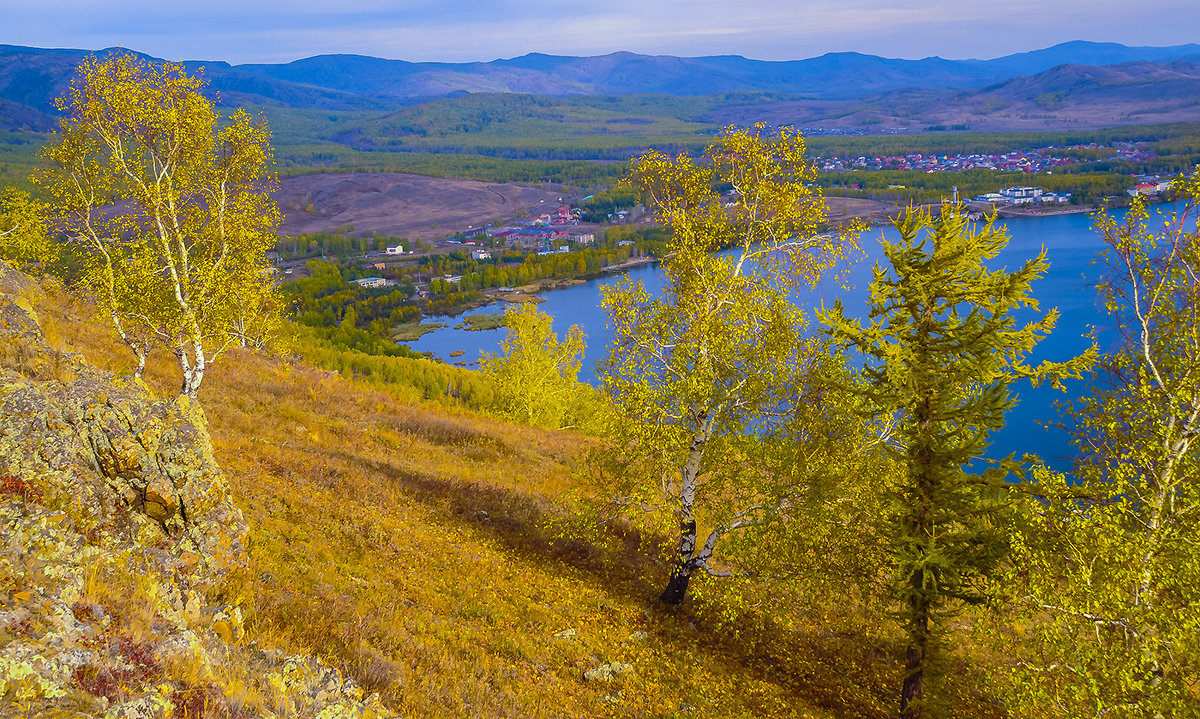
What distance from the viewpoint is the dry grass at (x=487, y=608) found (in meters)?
10.5

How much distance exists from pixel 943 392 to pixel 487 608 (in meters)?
10.1

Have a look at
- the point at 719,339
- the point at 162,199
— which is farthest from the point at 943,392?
the point at 162,199

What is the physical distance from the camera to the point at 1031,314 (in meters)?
73.9

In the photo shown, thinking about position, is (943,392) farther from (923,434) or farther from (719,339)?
(719,339)

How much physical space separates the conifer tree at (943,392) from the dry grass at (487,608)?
257 cm

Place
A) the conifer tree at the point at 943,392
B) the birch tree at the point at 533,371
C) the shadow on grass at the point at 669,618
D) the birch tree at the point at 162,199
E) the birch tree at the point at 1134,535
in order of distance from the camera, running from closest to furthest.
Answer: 1. the birch tree at the point at 1134,535
2. the conifer tree at the point at 943,392
3. the shadow on grass at the point at 669,618
4. the birch tree at the point at 162,199
5. the birch tree at the point at 533,371

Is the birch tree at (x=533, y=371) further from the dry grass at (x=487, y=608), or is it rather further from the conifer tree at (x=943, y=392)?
the conifer tree at (x=943, y=392)

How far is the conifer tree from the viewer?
12430 mm

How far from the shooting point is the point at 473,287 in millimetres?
153500

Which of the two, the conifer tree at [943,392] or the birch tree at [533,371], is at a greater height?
the conifer tree at [943,392]

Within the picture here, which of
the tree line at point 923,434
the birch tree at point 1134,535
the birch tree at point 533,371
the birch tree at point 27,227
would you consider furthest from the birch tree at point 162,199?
the birch tree at point 533,371

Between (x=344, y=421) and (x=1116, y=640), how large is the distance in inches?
1034

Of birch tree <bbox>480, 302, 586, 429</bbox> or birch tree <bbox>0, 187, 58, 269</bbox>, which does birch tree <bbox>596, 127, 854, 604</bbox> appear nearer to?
birch tree <bbox>0, 187, 58, 269</bbox>

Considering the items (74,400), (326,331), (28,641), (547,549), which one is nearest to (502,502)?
(547,549)
